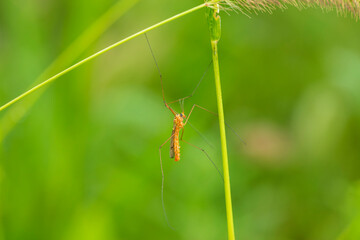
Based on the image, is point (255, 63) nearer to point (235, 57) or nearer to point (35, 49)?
point (235, 57)

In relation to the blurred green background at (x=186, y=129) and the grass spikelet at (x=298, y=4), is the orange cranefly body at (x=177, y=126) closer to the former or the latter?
the blurred green background at (x=186, y=129)

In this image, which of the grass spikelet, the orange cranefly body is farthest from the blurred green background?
the grass spikelet

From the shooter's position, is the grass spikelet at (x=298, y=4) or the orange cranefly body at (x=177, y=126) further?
the orange cranefly body at (x=177, y=126)

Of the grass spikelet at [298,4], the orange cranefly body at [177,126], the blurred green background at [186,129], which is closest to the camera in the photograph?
the grass spikelet at [298,4]

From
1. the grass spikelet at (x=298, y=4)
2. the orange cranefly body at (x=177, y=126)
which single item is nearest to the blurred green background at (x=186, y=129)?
the orange cranefly body at (x=177, y=126)

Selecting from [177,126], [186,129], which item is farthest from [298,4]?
[186,129]

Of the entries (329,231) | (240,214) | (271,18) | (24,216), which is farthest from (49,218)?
(271,18)

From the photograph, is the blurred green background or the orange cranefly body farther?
the blurred green background

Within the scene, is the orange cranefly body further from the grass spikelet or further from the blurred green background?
the grass spikelet

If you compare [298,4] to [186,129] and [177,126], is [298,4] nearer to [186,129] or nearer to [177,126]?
[177,126]
